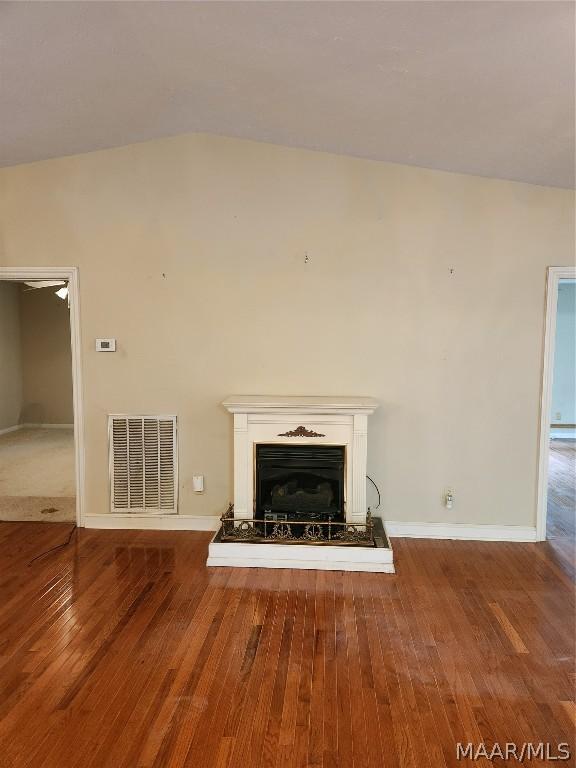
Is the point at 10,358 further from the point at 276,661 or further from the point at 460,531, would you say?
the point at 276,661

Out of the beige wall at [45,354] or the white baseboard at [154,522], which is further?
the beige wall at [45,354]

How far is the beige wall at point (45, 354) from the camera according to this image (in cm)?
810

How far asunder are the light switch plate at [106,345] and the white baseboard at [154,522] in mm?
1303

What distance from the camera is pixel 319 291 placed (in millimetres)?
3816

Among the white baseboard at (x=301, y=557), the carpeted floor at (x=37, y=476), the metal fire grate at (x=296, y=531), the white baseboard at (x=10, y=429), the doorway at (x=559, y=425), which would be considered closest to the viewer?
the white baseboard at (x=301, y=557)

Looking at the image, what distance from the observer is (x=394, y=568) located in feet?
10.9

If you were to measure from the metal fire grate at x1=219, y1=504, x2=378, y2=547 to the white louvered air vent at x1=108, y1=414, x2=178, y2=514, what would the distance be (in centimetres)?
63

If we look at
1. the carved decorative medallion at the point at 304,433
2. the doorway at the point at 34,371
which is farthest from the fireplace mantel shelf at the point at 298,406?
the doorway at the point at 34,371

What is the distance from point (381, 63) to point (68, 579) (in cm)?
337

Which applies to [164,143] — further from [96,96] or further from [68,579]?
[68,579]

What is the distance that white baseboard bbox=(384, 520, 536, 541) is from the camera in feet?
12.5

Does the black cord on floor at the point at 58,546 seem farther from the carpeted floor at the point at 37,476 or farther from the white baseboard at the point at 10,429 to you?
the white baseboard at the point at 10,429

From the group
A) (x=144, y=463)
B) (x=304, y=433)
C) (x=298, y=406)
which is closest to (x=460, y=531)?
(x=304, y=433)

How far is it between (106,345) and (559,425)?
713 cm
